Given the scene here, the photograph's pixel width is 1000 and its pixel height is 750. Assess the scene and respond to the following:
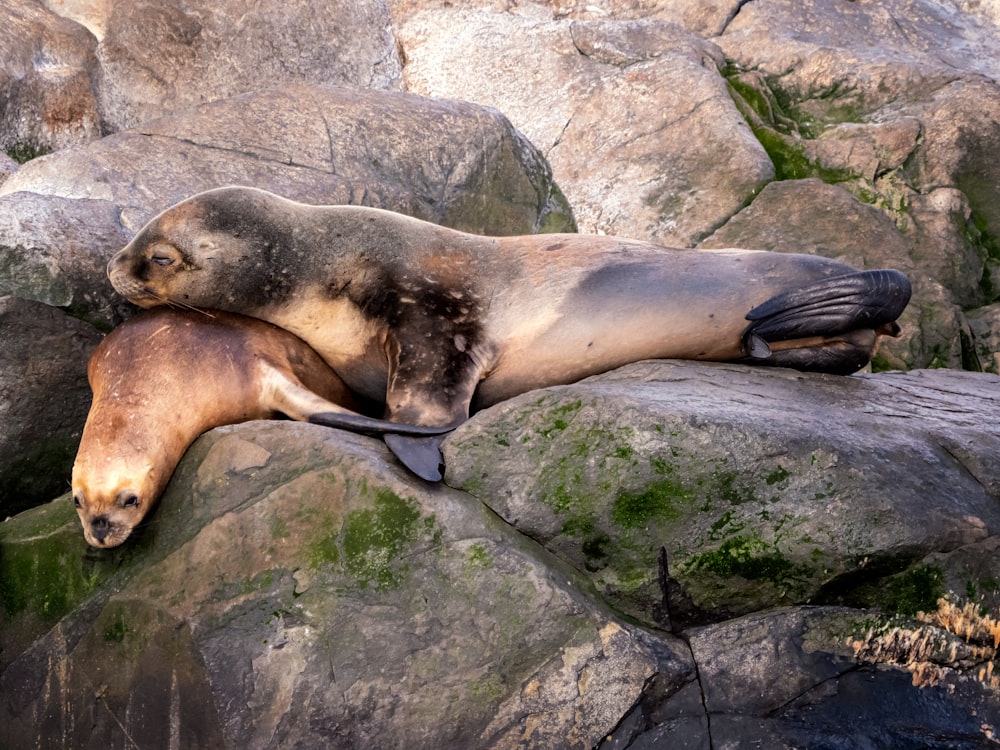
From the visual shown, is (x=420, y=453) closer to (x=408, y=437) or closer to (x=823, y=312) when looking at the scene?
(x=408, y=437)

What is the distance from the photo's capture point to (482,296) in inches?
155

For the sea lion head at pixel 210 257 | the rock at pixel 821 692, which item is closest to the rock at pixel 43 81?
the sea lion head at pixel 210 257

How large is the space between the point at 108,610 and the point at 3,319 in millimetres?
1285

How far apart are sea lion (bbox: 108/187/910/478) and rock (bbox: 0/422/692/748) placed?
0.91m

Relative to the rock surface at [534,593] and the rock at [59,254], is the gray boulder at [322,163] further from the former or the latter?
the rock surface at [534,593]

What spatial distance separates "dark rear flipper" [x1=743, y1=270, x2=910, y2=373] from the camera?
156 inches

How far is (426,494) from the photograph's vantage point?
289cm

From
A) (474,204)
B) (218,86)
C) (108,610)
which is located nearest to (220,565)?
(108,610)

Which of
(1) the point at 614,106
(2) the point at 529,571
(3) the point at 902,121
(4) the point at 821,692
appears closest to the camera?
(4) the point at 821,692

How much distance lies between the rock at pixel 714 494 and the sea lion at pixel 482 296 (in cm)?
64

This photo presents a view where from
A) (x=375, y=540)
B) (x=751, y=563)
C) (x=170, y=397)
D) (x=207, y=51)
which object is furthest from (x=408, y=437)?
(x=207, y=51)

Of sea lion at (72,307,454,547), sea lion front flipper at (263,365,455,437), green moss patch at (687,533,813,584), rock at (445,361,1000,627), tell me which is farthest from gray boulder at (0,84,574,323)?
green moss patch at (687,533,813,584)

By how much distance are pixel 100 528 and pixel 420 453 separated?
94 cm

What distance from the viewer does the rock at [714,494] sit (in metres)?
2.81
